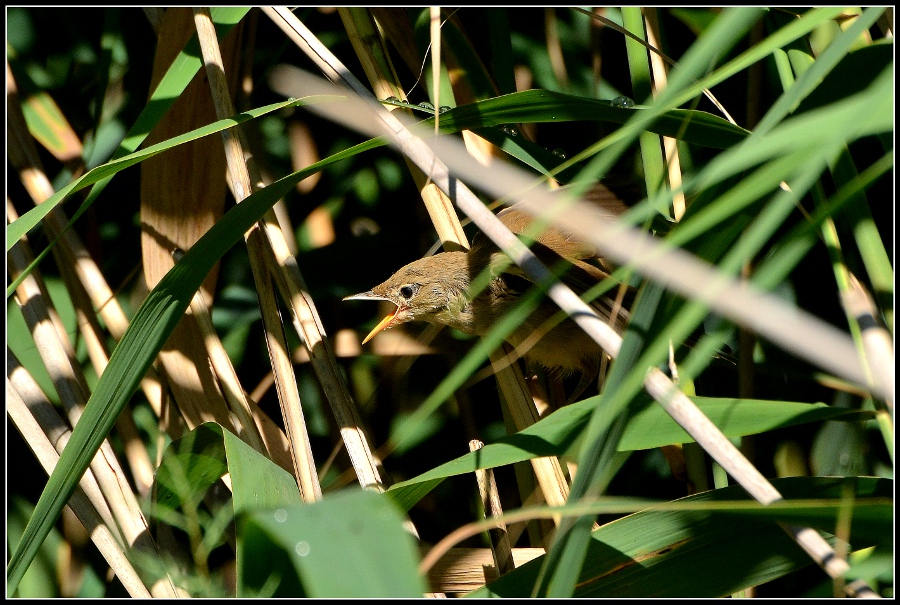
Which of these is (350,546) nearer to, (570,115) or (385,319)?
(570,115)

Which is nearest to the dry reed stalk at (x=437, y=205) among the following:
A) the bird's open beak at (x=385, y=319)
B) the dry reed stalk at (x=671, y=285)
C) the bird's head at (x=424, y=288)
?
the bird's head at (x=424, y=288)

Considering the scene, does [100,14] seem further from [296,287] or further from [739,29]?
[739,29]

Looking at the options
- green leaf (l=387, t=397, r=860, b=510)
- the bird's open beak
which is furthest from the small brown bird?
green leaf (l=387, t=397, r=860, b=510)

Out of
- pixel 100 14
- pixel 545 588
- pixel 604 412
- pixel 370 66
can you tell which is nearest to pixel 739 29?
pixel 604 412

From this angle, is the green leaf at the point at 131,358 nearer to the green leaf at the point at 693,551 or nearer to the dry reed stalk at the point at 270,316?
the dry reed stalk at the point at 270,316

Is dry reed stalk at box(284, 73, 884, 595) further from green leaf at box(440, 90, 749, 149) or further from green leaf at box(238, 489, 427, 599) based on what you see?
green leaf at box(238, 489, 427, 599)

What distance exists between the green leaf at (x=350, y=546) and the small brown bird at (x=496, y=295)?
114 centimetres

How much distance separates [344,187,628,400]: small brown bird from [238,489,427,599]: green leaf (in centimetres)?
114

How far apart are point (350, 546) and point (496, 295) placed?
1.43 metres

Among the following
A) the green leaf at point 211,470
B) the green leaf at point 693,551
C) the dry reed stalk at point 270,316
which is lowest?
the green leaf at point 693,551

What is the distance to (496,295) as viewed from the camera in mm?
2014

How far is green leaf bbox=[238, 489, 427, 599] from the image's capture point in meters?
0.59

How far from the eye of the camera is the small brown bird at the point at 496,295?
1.84 meters

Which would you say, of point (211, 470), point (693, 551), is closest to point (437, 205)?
point (211, 470)
